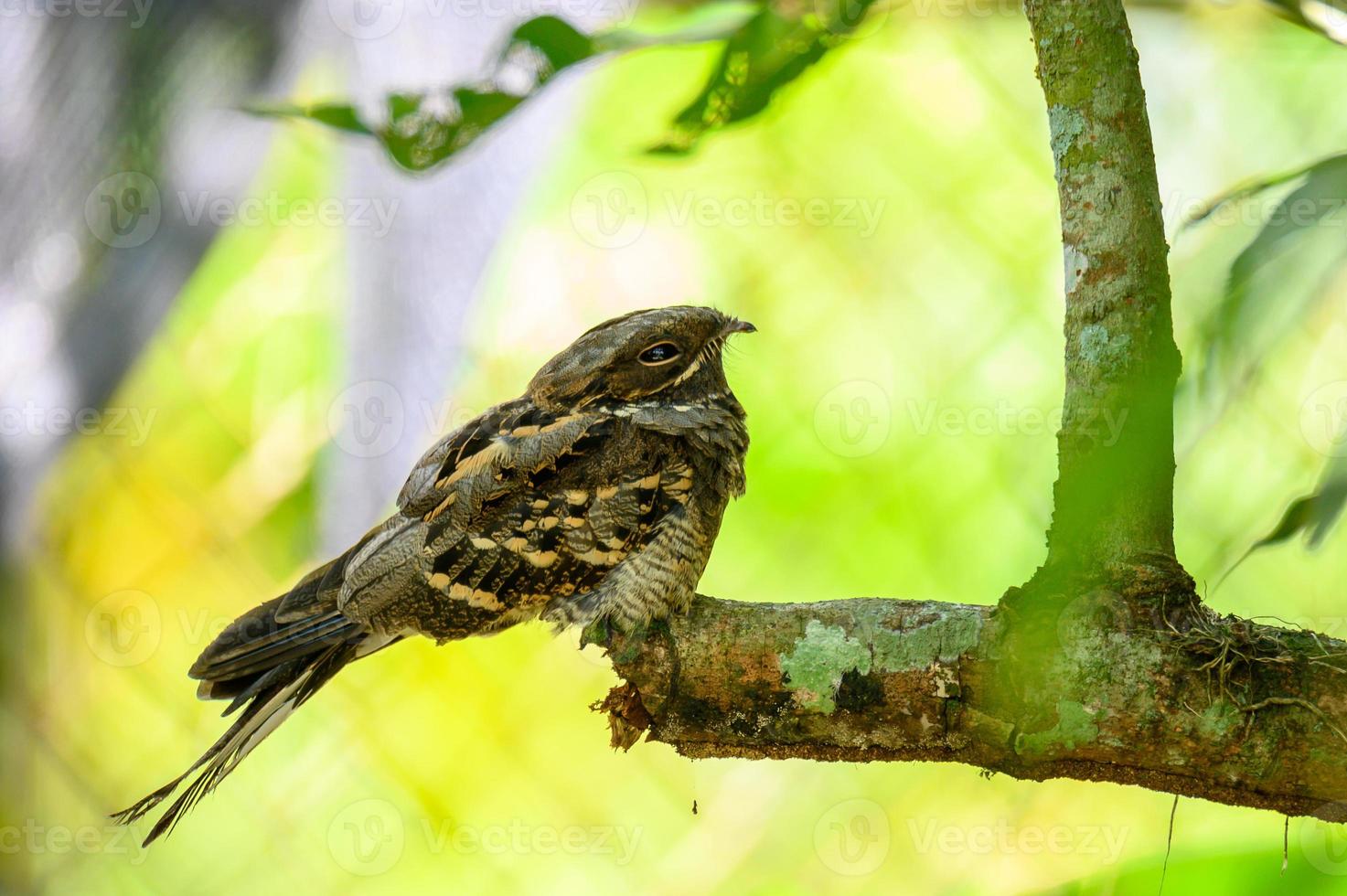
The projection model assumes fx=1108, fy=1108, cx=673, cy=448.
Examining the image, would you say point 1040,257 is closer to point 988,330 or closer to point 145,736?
point 988,330

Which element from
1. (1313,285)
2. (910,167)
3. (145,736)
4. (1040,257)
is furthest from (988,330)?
(145,736)

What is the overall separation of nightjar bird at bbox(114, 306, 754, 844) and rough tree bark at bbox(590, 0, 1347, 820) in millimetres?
345

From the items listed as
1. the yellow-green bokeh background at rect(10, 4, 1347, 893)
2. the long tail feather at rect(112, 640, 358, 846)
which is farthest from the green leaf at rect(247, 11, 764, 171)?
the yellow-green bokeh background at rect(10, 4, 1347, 893)

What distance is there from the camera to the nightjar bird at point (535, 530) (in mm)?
1573

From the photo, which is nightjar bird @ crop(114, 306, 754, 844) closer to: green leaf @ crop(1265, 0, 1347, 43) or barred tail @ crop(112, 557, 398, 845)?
barred tail @ crop(112, 557, 398, 845)

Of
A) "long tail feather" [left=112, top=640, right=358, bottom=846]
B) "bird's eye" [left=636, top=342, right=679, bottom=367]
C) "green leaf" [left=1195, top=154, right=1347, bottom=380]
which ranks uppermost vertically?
"green leaf" [left=1195, top=154, right=1347, bottom=380]

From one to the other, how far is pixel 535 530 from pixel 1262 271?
1136 mm

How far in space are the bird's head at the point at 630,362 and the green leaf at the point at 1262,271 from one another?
1.10 metres

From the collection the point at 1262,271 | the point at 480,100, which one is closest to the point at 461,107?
the point at 480,100

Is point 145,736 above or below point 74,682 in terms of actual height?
below

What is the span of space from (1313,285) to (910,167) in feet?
6.75

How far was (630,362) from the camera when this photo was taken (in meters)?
1.67

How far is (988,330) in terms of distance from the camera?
2.51 m

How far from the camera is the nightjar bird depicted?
5.16 feet
